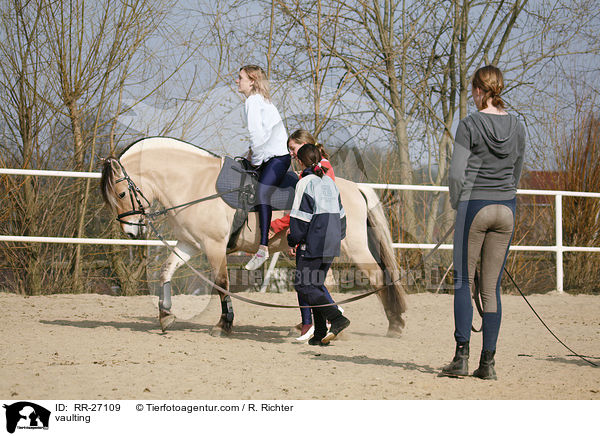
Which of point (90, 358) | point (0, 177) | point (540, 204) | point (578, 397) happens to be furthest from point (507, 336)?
point (0, 177)

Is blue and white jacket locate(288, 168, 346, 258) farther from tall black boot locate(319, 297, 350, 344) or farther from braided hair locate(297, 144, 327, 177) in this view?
tall black boot locate(319, 297, 350, 344)

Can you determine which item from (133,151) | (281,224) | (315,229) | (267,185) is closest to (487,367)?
(315,229)

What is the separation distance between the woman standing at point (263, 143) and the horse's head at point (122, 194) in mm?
991

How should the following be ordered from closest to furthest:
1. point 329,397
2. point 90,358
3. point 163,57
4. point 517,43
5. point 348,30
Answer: point 329,397 → point 90,358 → point 163,57 → point 348,30 → point 517,43

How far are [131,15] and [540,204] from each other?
655cm

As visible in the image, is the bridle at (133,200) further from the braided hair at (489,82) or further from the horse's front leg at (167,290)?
the braided hair at (489,82)

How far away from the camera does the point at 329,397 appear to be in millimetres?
2955

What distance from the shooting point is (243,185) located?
4.91 m

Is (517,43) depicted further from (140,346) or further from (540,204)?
(140,346)

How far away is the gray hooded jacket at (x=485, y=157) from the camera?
324cm

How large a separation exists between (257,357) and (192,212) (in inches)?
56.6

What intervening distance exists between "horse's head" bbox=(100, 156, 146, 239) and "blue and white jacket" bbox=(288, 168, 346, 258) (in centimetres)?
143

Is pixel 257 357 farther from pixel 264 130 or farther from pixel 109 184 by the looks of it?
pixel 109 184
